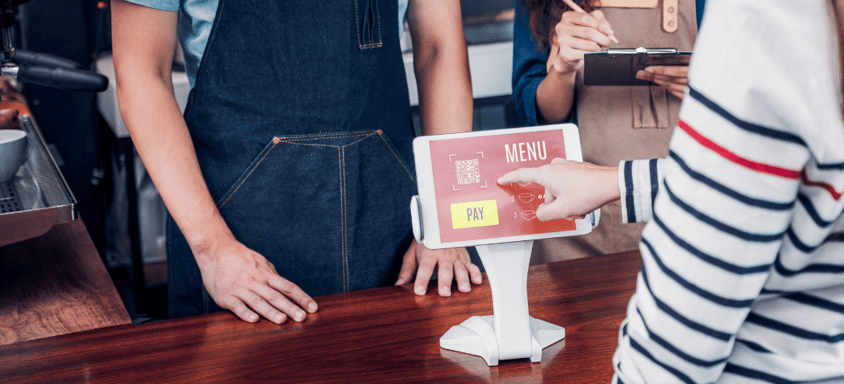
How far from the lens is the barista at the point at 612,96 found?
1446 mm

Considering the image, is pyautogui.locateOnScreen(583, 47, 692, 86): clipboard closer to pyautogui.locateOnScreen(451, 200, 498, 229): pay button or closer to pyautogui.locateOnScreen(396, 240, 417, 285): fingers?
pyautogui.locateOnScreen(396, 240, 417, 285): fingers

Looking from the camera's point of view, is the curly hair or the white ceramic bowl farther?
the curly hair

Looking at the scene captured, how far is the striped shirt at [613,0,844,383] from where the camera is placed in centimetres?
38

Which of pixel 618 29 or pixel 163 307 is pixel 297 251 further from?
pixel 163 307

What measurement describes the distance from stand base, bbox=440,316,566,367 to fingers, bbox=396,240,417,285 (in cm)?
34

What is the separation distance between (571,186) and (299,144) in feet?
1.96

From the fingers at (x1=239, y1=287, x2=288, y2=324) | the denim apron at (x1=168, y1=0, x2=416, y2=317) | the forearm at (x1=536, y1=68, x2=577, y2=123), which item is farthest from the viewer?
the forearm at (x1=536, y1=68, x2=577, y2=123)

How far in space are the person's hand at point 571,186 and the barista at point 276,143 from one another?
315mm

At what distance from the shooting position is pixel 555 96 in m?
1.46

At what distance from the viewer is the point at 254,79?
1135 millimetres

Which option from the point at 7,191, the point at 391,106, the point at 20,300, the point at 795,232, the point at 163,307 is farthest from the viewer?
the point at 163,307

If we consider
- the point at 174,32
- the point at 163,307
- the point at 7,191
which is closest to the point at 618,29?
the point at 174,32

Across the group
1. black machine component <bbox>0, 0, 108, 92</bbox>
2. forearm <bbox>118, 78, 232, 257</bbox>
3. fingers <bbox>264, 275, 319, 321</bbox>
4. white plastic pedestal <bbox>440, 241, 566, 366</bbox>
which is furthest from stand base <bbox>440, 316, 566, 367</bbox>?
black machine component <bbox>0, 0, 108, 92</bbox>

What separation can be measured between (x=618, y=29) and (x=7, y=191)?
1.28 meters
